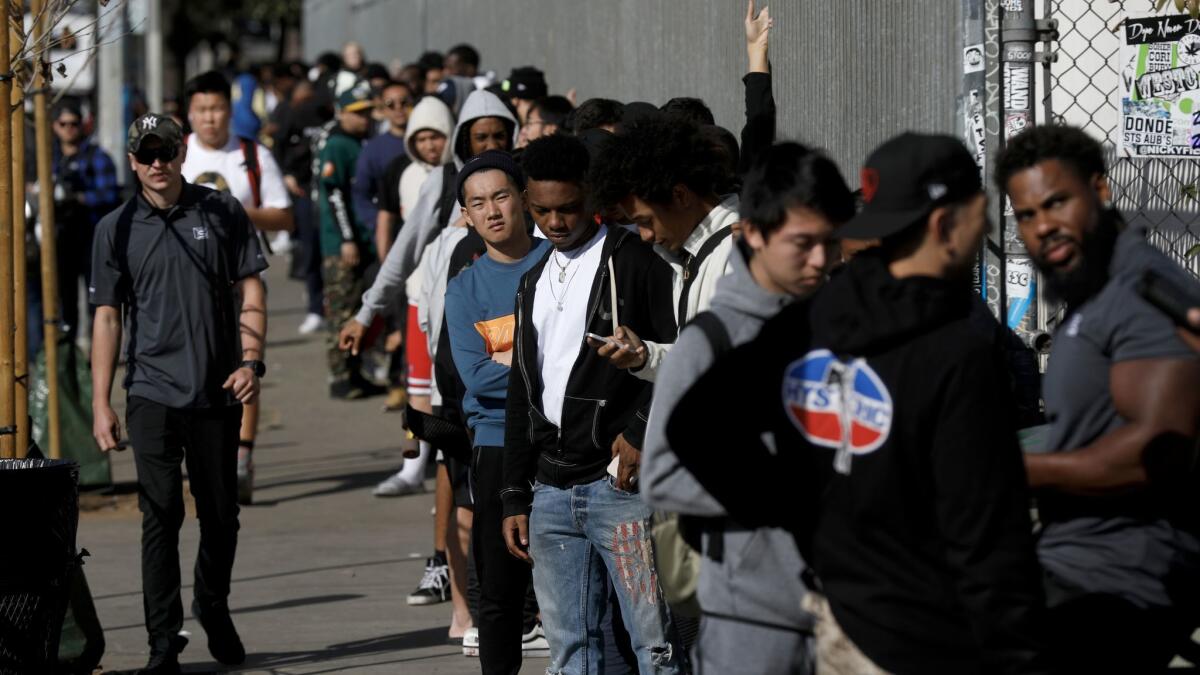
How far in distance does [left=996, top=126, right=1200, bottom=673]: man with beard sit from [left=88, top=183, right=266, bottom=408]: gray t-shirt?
12.7 feet

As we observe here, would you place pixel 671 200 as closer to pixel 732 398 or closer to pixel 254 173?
pixel 732 398

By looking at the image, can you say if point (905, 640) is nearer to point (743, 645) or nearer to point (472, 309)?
point (743, 645)

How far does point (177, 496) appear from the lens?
6.64 metres

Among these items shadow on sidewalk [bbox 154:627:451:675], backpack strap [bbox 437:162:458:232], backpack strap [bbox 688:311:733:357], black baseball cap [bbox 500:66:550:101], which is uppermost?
black baseball cap [bbox 500:66:550:101]

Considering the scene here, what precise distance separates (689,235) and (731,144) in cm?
81

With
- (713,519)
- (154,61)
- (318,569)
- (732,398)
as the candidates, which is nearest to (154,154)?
(318,569)

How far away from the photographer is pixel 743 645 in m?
3.45

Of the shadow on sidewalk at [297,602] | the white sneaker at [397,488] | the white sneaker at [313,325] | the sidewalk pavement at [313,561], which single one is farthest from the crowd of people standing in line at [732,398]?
the white sneaker at [313,325]

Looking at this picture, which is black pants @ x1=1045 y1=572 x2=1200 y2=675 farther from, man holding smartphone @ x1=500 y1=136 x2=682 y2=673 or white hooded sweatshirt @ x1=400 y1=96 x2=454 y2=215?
white hooded sweatshirt @ x1=400 y1=96 x2=454 y2=215

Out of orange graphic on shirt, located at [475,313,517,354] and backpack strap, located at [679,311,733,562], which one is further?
orange graphic on shirt, located at [475,313,517,354]

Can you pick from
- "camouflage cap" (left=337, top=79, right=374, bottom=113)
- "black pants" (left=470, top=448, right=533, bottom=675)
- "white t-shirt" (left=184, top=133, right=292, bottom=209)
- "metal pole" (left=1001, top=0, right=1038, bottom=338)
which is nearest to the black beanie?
→ "black pants" (left=470, top=448, right=533, bottom=675)

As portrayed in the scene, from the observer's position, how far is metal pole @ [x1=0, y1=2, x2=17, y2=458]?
614 cm

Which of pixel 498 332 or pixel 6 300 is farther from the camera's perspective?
pixel 6 300

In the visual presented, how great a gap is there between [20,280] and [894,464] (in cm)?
464
